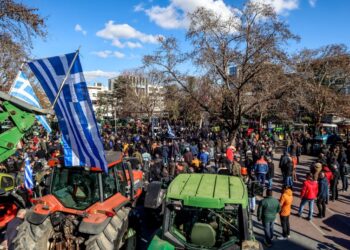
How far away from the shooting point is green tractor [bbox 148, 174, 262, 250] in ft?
14.7

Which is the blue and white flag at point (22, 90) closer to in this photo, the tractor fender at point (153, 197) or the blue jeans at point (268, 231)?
the tractor fender at point (153, 197)

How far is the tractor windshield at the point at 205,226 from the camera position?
4.57 m

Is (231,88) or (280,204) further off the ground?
(231,88)

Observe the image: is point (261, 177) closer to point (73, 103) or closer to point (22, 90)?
point (73, 103)

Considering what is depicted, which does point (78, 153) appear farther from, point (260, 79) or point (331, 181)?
point (260, 79)

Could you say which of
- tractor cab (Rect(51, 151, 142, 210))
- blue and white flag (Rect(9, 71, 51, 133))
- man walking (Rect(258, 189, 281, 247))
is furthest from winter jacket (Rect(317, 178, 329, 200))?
blue and white flag (Rect(9, 71, 51, 133))

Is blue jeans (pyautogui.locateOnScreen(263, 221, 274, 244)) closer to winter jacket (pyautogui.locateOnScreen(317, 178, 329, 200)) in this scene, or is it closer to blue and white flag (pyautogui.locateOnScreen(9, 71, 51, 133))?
winter jacket (pyautogui.locateOnScreen(317, 178, 329, 200))

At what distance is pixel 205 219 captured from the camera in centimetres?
500

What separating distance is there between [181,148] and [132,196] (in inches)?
464

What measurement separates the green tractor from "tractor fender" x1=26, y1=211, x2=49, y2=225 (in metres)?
2.32

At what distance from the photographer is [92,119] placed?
5.37 m

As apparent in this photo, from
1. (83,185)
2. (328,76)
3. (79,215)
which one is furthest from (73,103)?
(328,76)

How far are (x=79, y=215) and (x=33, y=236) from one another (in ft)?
2.85

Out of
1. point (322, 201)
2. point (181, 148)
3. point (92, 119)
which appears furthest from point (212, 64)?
point (92, 119)
